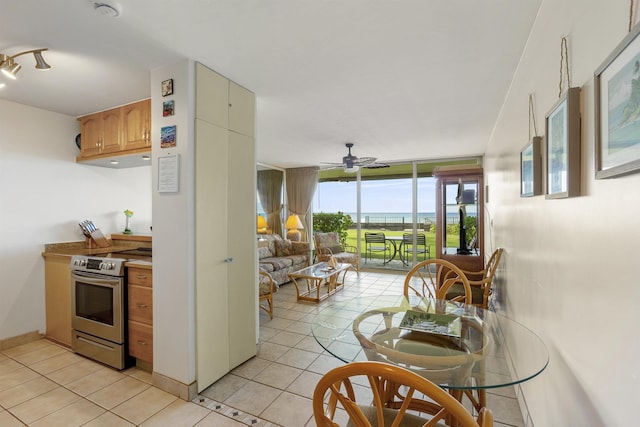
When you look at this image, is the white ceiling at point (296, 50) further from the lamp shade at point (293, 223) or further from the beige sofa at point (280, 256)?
the lamp shade at point (293, 223)

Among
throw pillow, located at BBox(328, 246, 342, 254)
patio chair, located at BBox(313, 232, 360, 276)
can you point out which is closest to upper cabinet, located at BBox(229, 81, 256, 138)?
patio chair, located at BBox(313, 232, 360, 276)

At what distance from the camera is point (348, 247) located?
695 cm

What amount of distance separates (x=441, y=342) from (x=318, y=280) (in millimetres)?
3003

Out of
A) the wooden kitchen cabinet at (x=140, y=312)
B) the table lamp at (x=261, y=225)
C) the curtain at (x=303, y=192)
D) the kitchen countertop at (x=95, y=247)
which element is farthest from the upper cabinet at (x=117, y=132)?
the curtain at (x=303, y=192)

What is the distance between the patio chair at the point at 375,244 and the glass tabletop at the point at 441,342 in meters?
4.67

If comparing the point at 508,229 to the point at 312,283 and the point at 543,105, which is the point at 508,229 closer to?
the point at 543,105

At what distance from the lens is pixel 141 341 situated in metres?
2.43

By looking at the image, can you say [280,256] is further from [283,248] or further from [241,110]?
[241,110]

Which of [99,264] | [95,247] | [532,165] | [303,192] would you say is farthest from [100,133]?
[303,192]

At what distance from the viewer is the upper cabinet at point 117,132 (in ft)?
8.96

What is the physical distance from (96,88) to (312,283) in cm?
387

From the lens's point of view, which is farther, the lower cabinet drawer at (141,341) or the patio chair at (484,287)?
the patio chair at (484,287)

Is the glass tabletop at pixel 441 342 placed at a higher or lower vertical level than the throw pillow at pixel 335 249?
higher

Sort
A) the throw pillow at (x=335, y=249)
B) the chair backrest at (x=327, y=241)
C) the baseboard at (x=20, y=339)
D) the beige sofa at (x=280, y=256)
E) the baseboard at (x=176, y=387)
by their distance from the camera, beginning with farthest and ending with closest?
1. the throw pillow at (x=335, y=249)
2. the chair backrest at (x=327, y=241)
3. the beige sofa at (x=280, y=256)
4. the baseboard at (x=20, y=339)
5. the baseboard at (x=176, y=387)
